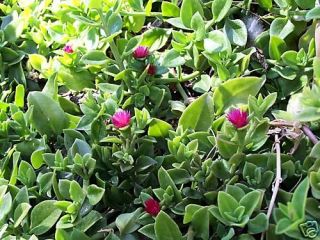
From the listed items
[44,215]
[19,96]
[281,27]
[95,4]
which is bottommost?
[44,215]

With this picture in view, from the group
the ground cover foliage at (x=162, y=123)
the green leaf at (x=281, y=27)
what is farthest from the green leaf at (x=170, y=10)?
the green leaf at (x=281, y=27)

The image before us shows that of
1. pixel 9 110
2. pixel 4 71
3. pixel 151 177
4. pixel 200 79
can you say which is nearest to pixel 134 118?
pixel 151 177

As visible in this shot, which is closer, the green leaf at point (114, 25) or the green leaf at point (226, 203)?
the green leaf at point (226, 203)

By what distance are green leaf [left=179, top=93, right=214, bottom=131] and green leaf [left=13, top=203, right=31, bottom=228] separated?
35 centimetres

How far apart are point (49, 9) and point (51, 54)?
0.39ft

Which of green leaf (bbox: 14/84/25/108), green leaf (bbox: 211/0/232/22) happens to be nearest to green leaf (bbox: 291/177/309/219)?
green leaf (bbox: 211/0/232/22)

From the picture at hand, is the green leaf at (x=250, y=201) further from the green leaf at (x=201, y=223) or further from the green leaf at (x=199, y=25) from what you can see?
the green leaf at (x=199, y=25)

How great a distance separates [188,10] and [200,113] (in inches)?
10.5

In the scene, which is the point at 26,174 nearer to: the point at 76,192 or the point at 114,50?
the point at 76,192

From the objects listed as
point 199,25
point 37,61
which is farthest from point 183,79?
point 37,61

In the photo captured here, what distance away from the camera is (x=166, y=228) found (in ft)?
3.51

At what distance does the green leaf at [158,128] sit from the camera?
4.09 feet

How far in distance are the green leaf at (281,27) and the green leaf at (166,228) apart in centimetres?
52

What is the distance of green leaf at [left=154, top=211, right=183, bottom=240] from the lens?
106 cm
